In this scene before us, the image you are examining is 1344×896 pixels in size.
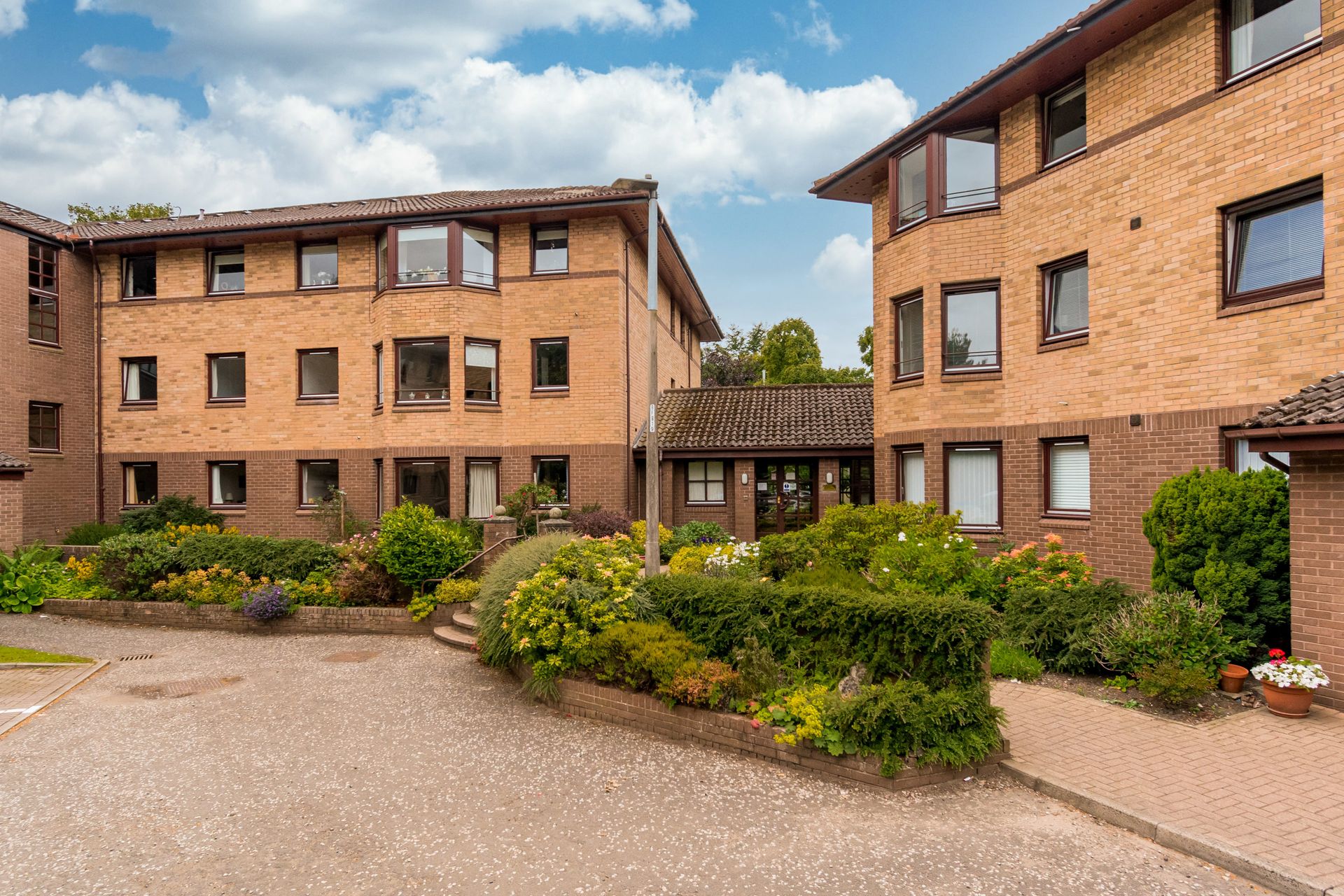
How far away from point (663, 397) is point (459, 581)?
10419mm

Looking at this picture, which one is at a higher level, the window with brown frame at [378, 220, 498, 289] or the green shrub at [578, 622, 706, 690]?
the window with brown frame at [378, 220, 498, 289]

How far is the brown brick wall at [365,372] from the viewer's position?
17.4m

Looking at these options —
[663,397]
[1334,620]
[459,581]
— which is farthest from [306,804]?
[663,397]

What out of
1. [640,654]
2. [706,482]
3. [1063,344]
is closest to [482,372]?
[706,482]

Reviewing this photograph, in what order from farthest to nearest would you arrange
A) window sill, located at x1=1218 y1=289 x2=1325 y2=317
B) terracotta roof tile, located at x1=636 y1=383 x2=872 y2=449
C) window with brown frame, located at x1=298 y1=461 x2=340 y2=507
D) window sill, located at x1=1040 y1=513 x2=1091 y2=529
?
window with brown frame, located at x1=298 y1=461 x2=340 y2=507
terracotta roof tile, located at x1=636 y1=383 x2=872 y2=449
window sill, located at x1=1040 y1=513 x2=1091 y2=529
window sill, located at x1=1218 y1=289 x2=1325 y2=317

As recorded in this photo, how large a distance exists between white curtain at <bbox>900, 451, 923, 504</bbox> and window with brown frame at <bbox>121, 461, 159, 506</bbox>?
762 inches

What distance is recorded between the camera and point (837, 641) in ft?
21.9

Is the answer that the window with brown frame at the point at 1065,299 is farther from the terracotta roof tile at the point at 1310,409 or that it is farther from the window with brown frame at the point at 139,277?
the window with brown frame at the point at 139,277

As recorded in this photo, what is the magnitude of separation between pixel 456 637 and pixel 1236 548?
10.4 metres

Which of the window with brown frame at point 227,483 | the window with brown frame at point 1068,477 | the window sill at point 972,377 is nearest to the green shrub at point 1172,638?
the window with brown frame at point 1068,477

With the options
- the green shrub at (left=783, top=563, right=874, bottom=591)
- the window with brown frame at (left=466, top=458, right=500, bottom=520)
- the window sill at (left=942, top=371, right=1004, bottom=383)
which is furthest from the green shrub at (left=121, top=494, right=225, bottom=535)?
the window sill at (left=942, top=371, right=1004, bottom=383)

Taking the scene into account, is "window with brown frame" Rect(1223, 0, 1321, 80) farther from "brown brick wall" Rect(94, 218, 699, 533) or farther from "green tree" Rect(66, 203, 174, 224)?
"green tree" Rect(66, 203, 174, 224)

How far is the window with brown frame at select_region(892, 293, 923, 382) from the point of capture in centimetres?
1412

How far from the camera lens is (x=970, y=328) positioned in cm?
1342
